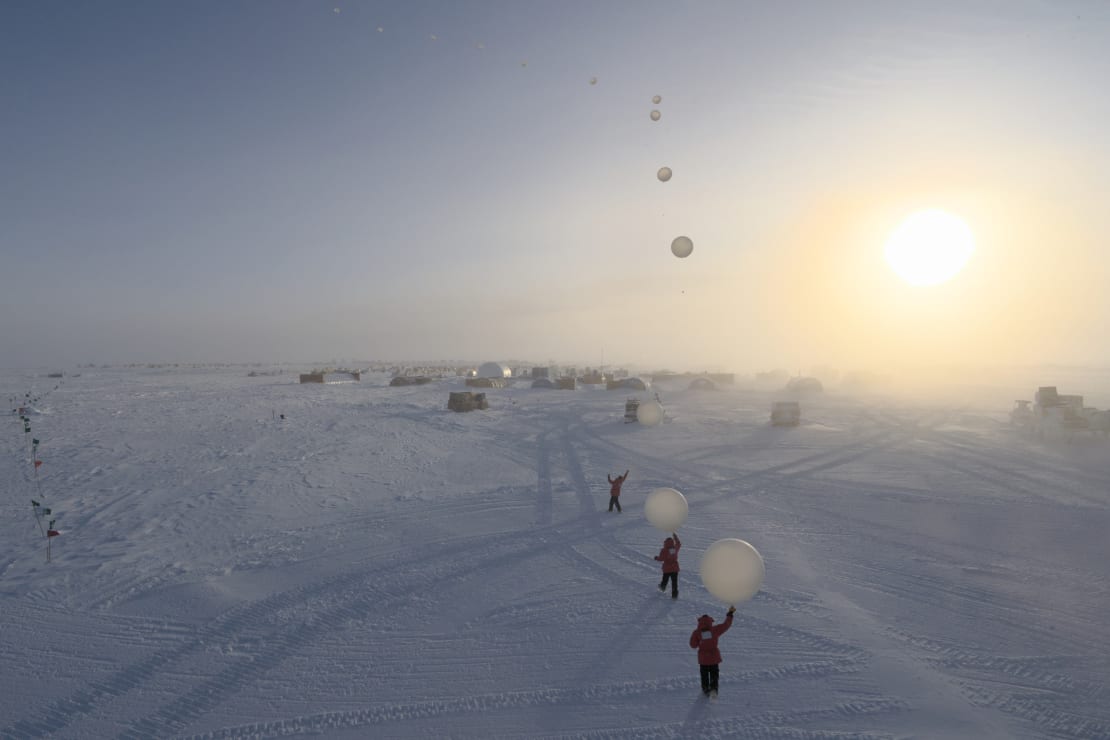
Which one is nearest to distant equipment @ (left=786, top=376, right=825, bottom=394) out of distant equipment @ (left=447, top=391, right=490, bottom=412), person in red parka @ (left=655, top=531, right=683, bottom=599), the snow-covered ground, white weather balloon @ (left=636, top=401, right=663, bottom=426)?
white weather balloon @ (left=636, top=401, right=663, bottom=426)

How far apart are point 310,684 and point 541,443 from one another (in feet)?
59.2

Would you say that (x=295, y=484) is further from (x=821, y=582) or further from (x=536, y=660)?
(x=821, y=582)

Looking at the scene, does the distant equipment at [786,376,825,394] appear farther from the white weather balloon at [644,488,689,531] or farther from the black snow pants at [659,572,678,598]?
the black snow pants at [659,572,678,598]

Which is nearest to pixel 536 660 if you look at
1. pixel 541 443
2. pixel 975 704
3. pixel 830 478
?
pixel 975 704

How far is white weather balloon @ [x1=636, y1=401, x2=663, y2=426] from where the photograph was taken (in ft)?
99.0

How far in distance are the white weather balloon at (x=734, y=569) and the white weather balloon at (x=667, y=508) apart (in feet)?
9.29

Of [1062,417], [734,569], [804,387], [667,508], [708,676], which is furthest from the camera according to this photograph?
[804,387]

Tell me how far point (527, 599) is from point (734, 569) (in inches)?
150

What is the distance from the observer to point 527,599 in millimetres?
8992

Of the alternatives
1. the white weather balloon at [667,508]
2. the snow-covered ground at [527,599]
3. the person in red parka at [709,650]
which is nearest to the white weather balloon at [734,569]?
the person in red parka at [709,650]

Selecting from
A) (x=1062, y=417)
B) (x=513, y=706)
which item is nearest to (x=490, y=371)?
(x=1062, y=417)

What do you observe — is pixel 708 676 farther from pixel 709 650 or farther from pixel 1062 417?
pixel 1062 417

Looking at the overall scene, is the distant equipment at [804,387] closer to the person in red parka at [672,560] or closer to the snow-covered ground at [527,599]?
the snow-covered ground at [527,599]

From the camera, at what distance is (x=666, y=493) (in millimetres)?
9953
